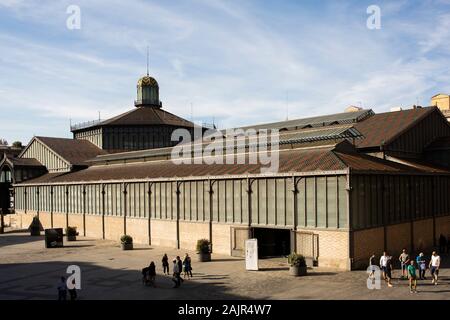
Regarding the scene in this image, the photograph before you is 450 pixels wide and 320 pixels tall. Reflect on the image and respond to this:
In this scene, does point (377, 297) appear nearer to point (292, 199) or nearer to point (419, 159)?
point (292, 199)

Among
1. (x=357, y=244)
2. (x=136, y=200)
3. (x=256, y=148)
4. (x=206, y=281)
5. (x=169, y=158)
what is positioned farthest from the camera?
(x=169, y=158)

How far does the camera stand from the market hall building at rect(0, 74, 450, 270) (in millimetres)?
36375

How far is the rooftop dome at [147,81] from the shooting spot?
105m

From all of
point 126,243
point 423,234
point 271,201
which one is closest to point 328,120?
point 423,234

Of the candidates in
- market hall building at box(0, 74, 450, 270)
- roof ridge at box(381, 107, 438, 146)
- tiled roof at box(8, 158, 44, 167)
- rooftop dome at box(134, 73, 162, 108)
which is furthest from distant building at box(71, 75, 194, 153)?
roof ridge at box(381, 107, 438, 146)

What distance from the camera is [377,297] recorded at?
26.9 metres

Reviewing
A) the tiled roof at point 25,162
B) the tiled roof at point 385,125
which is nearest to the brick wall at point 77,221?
the tiled roof at point 25,162

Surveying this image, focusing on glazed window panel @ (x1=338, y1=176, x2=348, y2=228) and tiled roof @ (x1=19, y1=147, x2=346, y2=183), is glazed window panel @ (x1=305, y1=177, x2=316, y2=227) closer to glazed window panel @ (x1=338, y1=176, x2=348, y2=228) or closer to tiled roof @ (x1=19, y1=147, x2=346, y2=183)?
tiled roof @ (x1=19, y1=147, x2=346, y2=183)

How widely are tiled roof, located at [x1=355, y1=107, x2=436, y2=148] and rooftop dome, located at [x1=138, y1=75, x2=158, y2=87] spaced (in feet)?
191

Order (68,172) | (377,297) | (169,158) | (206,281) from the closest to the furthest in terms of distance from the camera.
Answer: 1. (377,297)
2. (206,281)
3. (169,158)
4. (68,172)

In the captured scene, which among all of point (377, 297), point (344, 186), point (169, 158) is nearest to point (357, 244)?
point (344, 186)

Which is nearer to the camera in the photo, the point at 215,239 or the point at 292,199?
the point at 292,199

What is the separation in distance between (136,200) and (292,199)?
72.5 ft

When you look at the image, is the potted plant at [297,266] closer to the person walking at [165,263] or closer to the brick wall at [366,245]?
the brick wall at [366,245]
